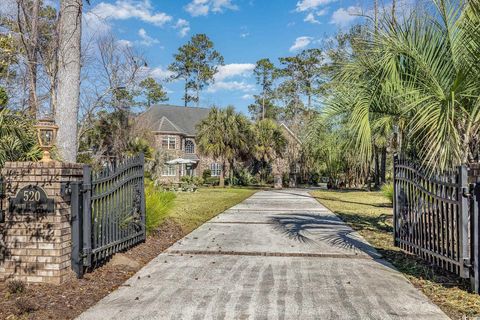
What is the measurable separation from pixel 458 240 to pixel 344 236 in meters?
3.79

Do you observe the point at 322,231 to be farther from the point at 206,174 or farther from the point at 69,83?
the point at 206,174

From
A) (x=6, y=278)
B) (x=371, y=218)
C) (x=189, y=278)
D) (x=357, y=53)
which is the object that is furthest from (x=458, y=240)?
(x=371, y=218)

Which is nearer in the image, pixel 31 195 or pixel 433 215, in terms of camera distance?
pixel 31 195

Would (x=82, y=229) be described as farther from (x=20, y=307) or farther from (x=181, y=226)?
(x=181, y=226)

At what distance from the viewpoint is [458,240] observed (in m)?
4.48

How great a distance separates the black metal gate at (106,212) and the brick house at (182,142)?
86.6 feet

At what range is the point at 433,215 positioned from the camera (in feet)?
17.0

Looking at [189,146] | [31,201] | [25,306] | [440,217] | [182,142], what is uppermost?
[182,142]

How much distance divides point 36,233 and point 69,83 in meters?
3.57

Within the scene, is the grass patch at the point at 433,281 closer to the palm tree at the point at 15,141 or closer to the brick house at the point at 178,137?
the palm tree at the point at 15,141

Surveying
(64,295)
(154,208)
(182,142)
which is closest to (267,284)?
(64,295)

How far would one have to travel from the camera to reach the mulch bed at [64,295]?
12.2 feet

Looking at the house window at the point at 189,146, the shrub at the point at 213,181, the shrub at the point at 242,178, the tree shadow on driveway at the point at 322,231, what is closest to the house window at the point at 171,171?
the house window at the point at 189,146

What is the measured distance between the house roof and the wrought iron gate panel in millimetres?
31919
